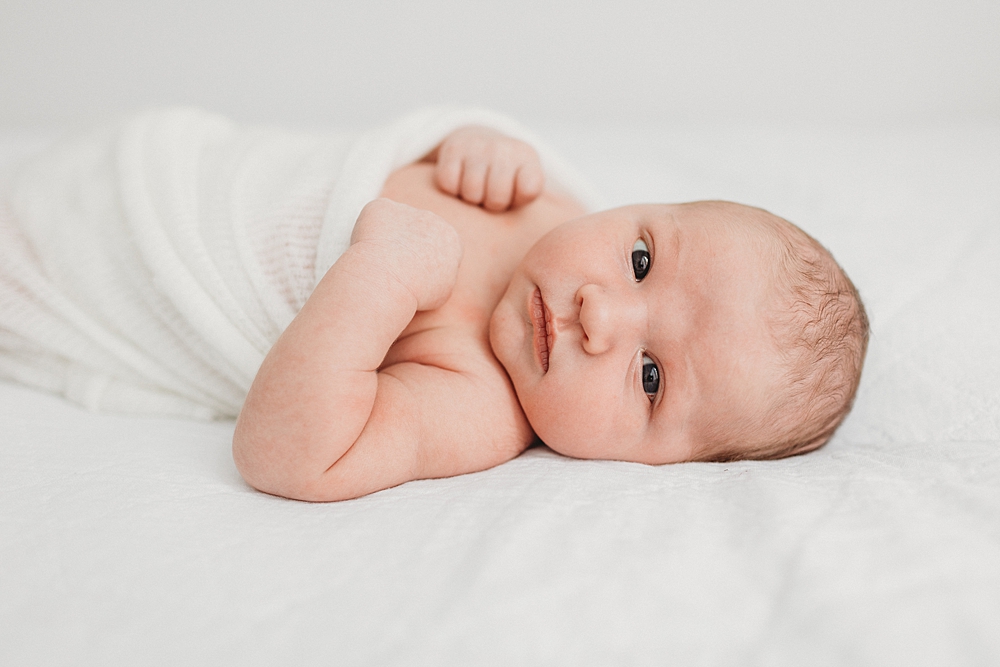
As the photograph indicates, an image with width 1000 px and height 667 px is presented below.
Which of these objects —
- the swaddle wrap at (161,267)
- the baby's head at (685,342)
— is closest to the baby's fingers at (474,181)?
the swaddle wrap at (161,267)

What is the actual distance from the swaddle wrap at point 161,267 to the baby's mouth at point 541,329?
31 centimetres

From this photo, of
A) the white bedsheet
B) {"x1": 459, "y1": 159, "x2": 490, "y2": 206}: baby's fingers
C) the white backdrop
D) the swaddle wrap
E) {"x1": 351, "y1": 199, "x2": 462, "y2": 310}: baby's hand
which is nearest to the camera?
the white bedsheet

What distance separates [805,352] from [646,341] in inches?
8.8

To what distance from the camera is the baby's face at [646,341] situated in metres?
1.02

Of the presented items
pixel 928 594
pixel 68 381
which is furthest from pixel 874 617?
pixel 68 381

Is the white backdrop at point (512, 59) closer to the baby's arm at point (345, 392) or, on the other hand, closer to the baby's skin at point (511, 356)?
the baby's skin at point (511, 356)

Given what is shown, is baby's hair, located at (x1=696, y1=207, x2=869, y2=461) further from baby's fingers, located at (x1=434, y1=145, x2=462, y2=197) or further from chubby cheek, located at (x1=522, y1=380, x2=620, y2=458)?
baby's fingers, located at (x1=434, y1=145, x2=462, y2=197)

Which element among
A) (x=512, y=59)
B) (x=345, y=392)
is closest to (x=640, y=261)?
(x=345, y=392)

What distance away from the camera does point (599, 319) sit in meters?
1.01

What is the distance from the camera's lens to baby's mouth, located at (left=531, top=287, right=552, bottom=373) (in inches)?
42.4

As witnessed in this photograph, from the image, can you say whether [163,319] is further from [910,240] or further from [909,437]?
[910,240]

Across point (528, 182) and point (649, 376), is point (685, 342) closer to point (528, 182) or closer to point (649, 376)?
point (649, 376)

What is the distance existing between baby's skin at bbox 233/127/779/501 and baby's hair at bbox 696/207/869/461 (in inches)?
1.2

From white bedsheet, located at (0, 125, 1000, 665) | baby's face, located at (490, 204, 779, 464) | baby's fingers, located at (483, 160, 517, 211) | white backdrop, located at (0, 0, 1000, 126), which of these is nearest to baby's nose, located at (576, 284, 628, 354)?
baby's face, located at (490, 204, 779, 464)
